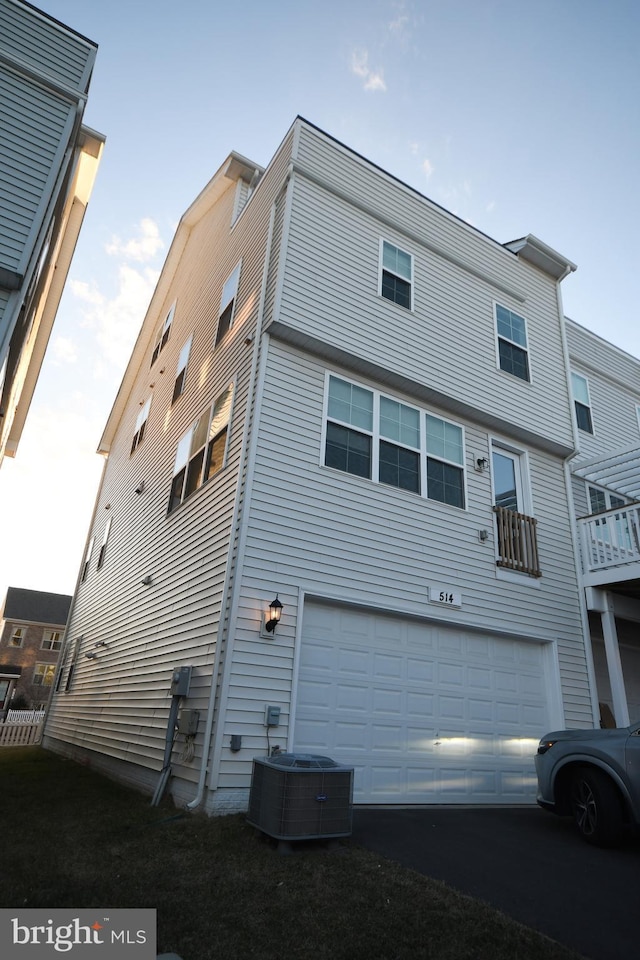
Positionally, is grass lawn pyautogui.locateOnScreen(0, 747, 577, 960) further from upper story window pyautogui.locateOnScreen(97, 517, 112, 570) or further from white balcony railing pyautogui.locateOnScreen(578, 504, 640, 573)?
upper story window pyautogui.locateOnScreen(97, 517, 112, 570)

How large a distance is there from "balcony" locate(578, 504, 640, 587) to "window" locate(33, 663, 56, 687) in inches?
1556

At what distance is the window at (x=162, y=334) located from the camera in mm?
14949

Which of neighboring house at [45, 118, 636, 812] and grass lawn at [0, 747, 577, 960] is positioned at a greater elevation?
neighboring house at [45, 118, 636, 812]

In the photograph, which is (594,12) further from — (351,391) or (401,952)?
(401,952)

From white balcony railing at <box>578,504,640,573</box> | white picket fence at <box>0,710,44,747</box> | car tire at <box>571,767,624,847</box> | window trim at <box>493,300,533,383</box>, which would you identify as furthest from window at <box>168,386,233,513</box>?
white picket fence at <box>0,710,44,747</box>

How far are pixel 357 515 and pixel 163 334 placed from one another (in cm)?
980

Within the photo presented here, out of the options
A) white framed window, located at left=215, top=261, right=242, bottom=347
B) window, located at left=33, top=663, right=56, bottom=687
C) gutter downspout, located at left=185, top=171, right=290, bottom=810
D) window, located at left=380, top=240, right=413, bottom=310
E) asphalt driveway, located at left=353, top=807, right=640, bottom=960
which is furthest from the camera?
window, located at left=33, top=663, right=56, bottom=687

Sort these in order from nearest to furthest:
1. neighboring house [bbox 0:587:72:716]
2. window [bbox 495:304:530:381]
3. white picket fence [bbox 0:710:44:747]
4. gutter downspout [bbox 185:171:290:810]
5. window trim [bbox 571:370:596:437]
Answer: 1. gutter downspout [bbox 185:171:290:810]
2. window [bbox 495:304:530:381]
3. window trim [bbox 571:370:596:437]
4. white picket fence [bbox 0:710:44:747]
5. neighboring house [bbox 0:587:72:716]

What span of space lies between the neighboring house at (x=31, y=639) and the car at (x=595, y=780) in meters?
39.1

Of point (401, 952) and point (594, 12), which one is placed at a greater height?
point (594, 12)

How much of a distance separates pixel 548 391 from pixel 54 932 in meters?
10.6

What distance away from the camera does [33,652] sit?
134 ft

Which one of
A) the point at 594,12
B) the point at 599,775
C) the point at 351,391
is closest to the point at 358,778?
the point at 599,775

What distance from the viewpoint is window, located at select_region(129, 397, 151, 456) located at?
47.9 feet
